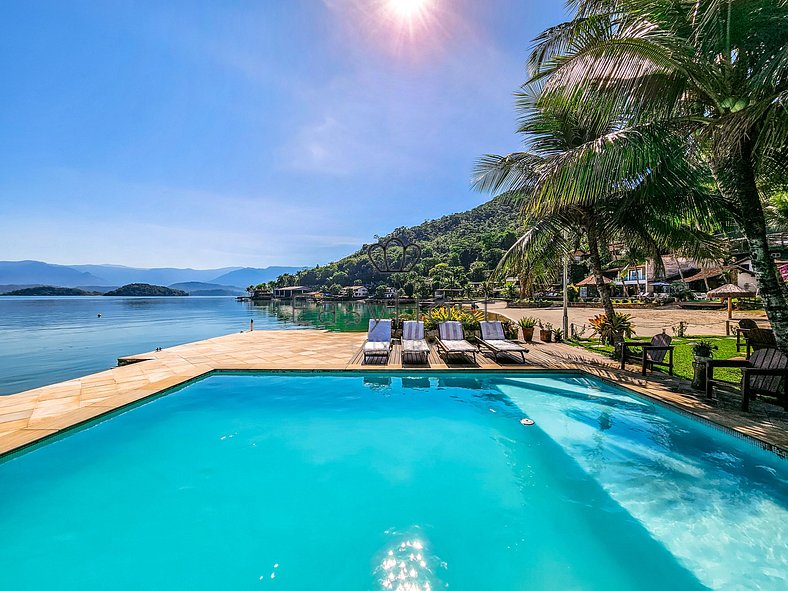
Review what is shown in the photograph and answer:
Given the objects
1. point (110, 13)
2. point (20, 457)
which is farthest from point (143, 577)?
point (110, 13)

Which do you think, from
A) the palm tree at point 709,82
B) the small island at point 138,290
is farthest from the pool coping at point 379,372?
the small island at point 138,290

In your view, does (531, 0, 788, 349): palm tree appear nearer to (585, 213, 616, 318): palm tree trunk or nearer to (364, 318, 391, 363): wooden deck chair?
(585, 213, 616, 318): palm tree trunk

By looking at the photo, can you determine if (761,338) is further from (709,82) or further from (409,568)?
(409,568)

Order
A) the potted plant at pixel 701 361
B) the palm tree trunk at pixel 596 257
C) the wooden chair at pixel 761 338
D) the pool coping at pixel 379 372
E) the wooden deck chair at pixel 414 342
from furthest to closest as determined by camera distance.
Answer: the palm tree trunk at pixel 596 257
the wooden deck chair at pixel 414 342
the wooden chair at pixel 761 338
the potted plant at pixel 701 361
the pool coping at pixel 379 372

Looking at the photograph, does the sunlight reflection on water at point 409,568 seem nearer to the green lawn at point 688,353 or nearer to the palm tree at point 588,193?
the palm tree at point 588,193

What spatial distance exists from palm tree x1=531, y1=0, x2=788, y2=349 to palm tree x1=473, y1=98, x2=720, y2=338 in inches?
21.7

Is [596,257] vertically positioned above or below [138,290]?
below

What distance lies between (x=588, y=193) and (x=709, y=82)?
1.95 meters

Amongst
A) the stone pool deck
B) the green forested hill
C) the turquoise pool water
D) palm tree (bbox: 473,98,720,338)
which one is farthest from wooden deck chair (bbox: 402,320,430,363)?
the green forested hill

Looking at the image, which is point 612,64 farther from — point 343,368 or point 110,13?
point 110,13

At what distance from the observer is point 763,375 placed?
4.82 metres

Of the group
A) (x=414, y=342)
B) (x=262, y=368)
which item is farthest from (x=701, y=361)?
(x=262, y=368)

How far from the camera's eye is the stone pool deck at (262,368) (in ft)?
14.3

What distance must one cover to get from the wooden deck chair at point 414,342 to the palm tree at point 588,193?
10.8ft
